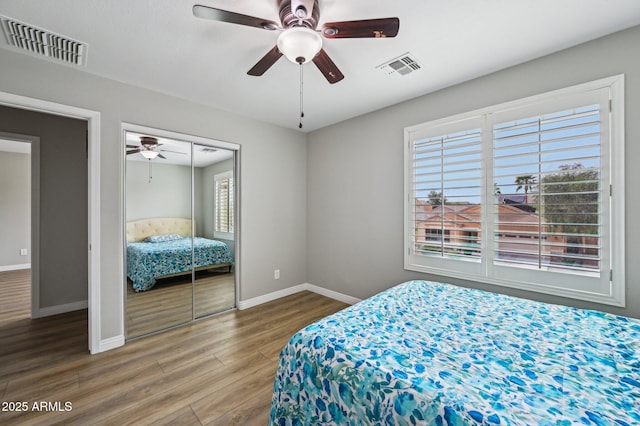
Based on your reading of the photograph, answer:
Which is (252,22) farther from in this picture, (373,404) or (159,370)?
(159,370)

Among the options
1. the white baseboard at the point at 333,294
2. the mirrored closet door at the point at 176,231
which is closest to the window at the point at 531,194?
the white baseboard at the point at 333,294

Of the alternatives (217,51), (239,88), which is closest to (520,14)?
(217,51)

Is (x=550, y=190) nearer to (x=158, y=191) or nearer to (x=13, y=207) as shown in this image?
(x=158, y=191)

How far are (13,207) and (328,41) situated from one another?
24.6 feet

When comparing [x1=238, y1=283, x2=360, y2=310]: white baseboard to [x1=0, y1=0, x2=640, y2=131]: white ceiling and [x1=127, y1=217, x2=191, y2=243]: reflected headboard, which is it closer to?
[x1=127, y1=217, x2=191, y2=243]: reflected headboard

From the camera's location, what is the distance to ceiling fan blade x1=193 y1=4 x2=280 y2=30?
1367 mm

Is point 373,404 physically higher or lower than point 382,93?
lower

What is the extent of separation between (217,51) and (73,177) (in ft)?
9.92

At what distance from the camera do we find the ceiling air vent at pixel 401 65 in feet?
7.13

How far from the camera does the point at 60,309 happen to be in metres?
3.30

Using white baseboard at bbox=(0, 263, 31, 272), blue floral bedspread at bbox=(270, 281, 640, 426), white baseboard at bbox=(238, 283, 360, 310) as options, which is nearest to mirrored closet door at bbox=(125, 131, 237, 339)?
white baseboard at bbox=(238, 283, 360, 310)

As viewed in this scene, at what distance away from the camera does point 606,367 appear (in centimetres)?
111

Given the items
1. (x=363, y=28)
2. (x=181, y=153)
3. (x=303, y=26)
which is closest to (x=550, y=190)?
(x=363, y=28)

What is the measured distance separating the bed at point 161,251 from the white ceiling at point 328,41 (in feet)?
4.82
